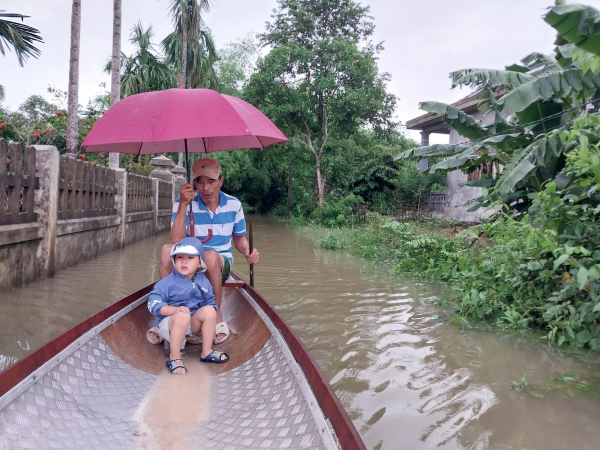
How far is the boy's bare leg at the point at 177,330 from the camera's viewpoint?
3176mm

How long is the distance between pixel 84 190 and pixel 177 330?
19.3 feet

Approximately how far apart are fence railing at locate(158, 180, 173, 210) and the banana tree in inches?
366

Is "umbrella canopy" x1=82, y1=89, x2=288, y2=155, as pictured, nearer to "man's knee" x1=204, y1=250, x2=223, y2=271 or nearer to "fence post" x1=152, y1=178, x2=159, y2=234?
"man's knee" x1=204, y1=250, x2=223, y2=271

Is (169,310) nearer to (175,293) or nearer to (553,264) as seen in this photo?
(175,293)

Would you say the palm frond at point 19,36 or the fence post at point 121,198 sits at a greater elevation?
the palm frond at point 19,36

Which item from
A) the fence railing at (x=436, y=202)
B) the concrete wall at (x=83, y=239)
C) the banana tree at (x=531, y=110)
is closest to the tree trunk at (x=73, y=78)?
the concrete wall at (x=83, y=239)

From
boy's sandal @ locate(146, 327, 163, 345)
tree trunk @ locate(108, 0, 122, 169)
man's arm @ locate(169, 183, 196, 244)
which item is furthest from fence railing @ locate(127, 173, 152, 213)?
boy's sandal @ locate(146, 327, 163, 345)

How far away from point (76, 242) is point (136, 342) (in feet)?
15.9

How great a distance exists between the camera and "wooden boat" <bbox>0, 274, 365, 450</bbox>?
6.82 ft

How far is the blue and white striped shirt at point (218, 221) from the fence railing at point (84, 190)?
401 cm

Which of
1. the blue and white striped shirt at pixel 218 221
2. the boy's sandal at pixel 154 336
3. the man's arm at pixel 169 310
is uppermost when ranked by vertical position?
the blue and white striped shirt at pixel 218 221

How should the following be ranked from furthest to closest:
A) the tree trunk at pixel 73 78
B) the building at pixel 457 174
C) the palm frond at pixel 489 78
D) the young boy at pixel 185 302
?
the building at pixel 457 174 → the tree trunk at pixel 73 78 → the palm frond at pixel 489 78 → the young boy at pixel 185 302

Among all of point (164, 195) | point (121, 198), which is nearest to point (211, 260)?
point (121, 198)

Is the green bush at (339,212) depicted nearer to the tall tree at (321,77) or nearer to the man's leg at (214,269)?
the tall tree at (321,77)
